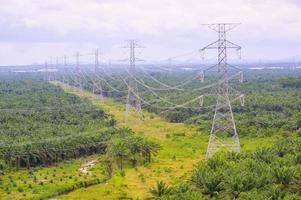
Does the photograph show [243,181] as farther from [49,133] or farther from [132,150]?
[49,133]

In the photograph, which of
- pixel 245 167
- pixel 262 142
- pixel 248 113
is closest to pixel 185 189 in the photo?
pixel 245 167

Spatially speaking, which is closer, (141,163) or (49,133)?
(141,163)

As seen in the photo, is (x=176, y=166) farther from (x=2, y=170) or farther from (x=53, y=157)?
(x=2, y=170)

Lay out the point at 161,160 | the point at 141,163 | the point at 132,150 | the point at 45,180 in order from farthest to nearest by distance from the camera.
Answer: the point at 161,160
the point at 141,163
the point at 132,150
the point at 45,180

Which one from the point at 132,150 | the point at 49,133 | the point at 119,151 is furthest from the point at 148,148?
the point at 49,133

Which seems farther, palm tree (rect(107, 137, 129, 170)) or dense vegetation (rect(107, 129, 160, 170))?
dense vegetation (rect(107, 129, 160, 170))

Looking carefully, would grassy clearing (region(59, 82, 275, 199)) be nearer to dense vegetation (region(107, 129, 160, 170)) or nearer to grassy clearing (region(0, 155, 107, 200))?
dense vegetation (region(107, 129, 160, 170))

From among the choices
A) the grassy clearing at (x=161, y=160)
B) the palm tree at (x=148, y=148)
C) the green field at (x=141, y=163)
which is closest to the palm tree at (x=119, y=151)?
the green field at (x=141, y=163)

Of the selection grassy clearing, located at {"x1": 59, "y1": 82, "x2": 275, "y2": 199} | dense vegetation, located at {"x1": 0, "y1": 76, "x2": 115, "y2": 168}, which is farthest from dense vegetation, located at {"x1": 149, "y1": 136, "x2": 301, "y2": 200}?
dense vegetation, located at {"x1": 0, "y1": 76, "x2": 115, "y2": 168}
